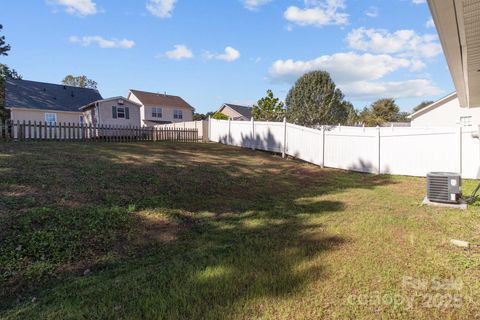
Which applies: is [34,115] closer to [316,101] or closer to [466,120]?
[316,101]

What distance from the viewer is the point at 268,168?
36.6 feet

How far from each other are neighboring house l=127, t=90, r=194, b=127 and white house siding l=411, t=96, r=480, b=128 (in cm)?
2952

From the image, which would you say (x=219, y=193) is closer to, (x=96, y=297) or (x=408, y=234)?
(x=408, y=234)

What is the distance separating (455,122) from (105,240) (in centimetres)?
2645

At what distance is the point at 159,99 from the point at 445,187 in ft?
131

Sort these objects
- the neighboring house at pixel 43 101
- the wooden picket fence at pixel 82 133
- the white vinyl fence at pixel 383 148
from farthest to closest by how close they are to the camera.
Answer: the neighboring house at pixel 43 101
the wooden picket fence at pixel 82 133
the white vinyl fence at pixel 383 148

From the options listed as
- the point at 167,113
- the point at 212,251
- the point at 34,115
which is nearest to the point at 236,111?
the point at 167,113

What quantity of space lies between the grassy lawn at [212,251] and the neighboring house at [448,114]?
64.1ft

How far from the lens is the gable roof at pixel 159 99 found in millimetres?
40500

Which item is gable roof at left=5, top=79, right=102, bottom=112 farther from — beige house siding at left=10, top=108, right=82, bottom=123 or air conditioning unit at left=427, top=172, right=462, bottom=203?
air conditioning unit at left=427, top=172, right=462, bottom=203

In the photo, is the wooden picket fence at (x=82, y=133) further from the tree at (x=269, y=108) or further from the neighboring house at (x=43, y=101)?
the tree at (x=269, y=108)

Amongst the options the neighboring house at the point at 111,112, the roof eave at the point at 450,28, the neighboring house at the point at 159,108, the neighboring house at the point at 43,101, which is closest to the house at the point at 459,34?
the roof eave at the point at 450,28

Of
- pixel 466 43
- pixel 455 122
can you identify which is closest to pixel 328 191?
pixel 466 43

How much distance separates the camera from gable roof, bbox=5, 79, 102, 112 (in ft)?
84.6
